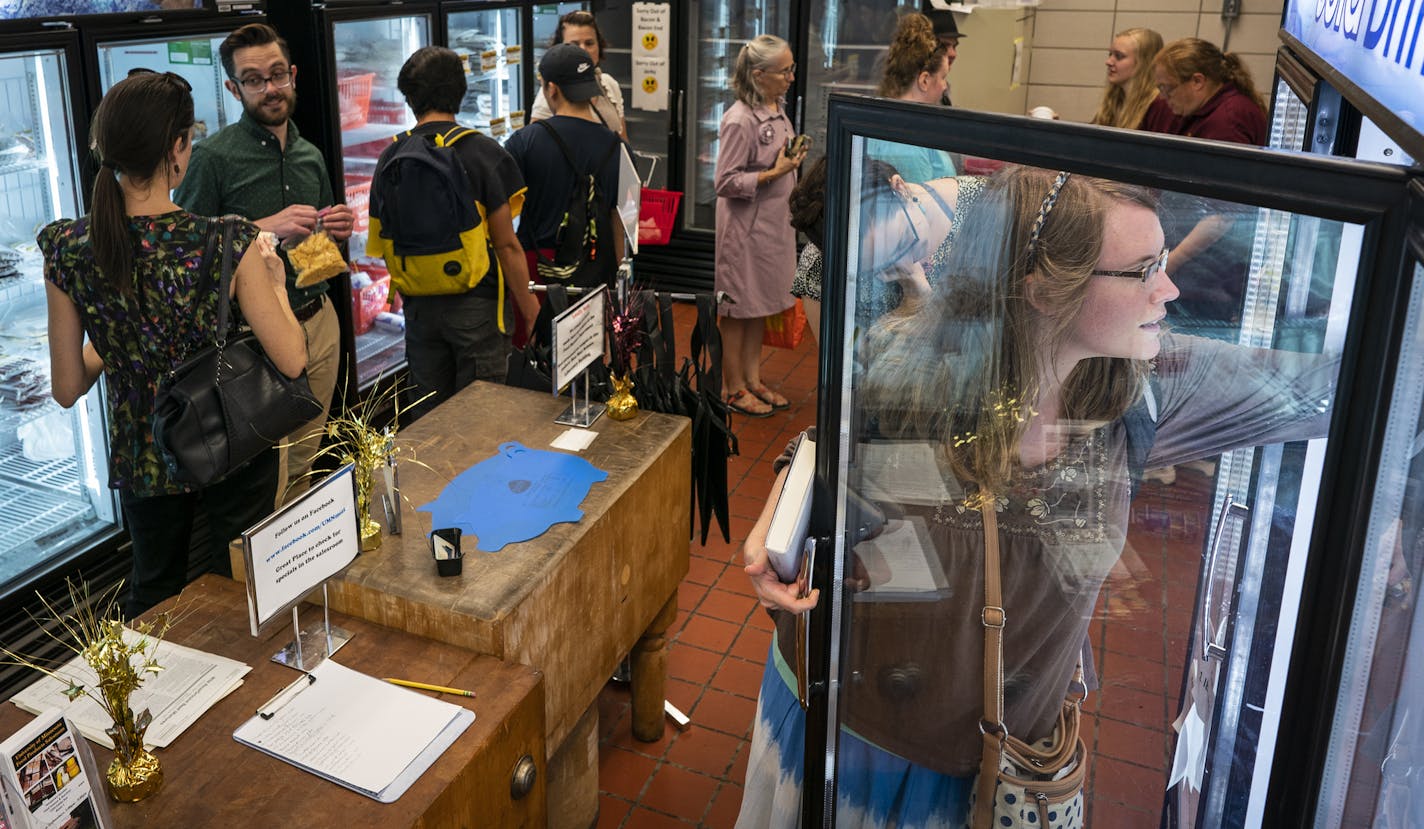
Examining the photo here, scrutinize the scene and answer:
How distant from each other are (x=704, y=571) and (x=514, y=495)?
156 cm

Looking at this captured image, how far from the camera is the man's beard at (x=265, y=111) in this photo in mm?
3703

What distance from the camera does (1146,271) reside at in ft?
3.48

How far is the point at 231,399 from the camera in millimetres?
2705

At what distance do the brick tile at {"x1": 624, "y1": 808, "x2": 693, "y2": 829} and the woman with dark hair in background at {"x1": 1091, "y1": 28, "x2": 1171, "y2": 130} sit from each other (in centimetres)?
378

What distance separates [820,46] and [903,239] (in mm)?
6006

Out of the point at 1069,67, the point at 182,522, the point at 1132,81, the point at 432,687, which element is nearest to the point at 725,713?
the point at 432,687

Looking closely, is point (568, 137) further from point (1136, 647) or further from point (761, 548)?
point (1136, 647)

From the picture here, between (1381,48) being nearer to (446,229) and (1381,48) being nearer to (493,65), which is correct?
(446,229)

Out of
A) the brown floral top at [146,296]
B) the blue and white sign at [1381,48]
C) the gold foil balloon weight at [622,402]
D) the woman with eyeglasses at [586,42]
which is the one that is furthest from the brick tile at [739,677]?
the woman with eyeglasses at [586,42]

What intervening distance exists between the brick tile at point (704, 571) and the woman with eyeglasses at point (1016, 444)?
2.33 meters

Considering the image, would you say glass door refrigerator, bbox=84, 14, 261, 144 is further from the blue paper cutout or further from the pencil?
the pencil

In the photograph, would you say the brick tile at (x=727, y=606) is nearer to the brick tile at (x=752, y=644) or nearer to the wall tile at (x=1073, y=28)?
the brick tile at (x=752, y=644)

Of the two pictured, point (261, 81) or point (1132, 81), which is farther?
point (1132, 81)

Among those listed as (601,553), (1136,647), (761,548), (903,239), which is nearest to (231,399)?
(601,553)
